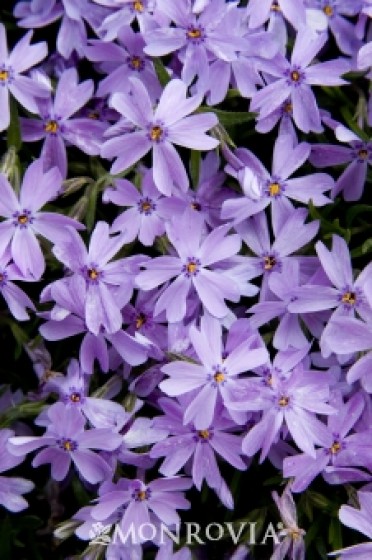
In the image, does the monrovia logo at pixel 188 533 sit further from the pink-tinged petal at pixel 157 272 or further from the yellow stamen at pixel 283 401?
the pink-tinged petal at pixel 157 272

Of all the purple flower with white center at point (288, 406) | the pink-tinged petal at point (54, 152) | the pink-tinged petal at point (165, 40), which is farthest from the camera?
the pink-tinged petal at point (54, 152)

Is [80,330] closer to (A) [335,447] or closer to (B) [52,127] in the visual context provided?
(B) [52,127]

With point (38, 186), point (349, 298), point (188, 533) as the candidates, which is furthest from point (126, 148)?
point (188, 533)

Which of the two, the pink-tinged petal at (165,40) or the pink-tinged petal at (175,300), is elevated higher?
the pink-tinged petal at (165,40)

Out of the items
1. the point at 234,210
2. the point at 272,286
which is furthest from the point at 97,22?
the point at 272,286

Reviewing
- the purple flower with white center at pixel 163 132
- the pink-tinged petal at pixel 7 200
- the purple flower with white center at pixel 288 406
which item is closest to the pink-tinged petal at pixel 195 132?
the purple flower with white center at pixel 163 132
